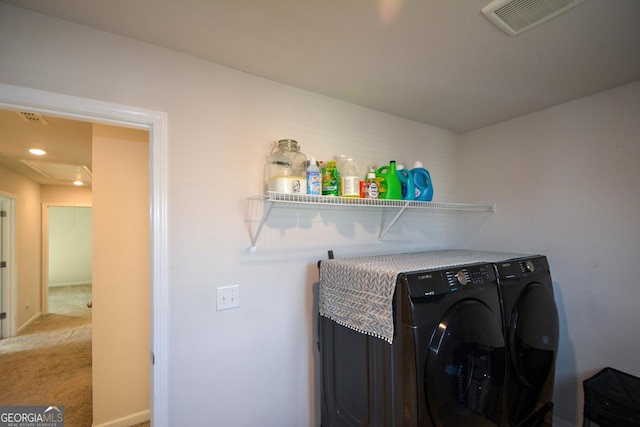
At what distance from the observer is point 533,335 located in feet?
4.78

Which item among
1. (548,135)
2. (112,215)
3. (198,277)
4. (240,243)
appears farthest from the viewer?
(112,215)

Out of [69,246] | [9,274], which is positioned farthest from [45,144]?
[69,246]

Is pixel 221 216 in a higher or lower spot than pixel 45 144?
lower

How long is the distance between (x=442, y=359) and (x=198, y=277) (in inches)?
44.5

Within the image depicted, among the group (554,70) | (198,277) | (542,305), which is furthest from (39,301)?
(554,70)

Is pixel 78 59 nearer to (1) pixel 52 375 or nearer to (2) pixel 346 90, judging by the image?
(2) pixel 346 90

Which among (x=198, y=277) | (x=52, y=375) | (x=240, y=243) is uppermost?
(x=240, y=243)

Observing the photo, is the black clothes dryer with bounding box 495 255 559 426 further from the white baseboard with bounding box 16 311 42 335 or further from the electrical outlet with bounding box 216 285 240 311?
the white baseboard with bounding box 16 311 42 335

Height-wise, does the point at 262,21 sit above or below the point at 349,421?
above

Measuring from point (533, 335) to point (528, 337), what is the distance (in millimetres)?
52

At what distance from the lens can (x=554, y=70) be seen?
144 cm

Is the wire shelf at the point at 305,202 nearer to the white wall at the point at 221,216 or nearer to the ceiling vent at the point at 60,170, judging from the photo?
the white wall at the point at 221,216

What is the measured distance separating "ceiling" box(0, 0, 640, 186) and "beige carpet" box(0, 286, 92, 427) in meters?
2.85

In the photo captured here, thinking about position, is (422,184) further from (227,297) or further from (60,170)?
(60,170)
